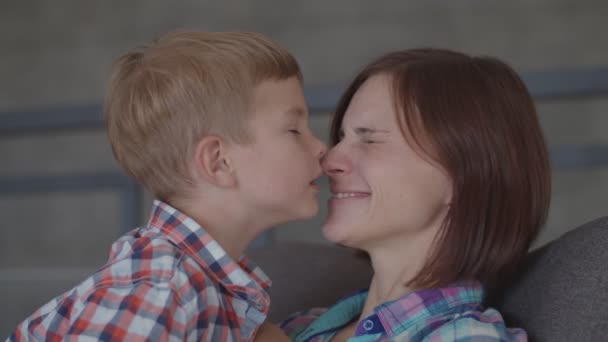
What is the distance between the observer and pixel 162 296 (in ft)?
3.23

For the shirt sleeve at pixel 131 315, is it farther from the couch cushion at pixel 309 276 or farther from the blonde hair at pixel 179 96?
the couch cushion at pixel 309 276

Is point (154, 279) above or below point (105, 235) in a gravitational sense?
above

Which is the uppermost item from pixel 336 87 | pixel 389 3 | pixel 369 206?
pixel 369 206

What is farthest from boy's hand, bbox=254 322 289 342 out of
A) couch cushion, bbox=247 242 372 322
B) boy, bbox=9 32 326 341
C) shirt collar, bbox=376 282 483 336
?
couch cushion, bbox=247 242 372 322

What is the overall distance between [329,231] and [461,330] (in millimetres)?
309

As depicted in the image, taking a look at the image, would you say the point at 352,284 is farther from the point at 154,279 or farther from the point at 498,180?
the point at 154,279

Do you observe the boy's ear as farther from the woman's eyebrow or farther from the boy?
the woman's eyebrow

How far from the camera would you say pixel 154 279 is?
101 centimetres

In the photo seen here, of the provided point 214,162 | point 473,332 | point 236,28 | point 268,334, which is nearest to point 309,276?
point 268,334

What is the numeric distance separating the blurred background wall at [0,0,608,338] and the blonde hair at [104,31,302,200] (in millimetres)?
3546

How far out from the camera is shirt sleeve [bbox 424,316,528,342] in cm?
106

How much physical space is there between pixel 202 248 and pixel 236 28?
489 centimetres

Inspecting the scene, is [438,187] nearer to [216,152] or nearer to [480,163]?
[480,163]

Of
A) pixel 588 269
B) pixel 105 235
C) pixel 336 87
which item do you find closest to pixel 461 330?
pixel 588 269
